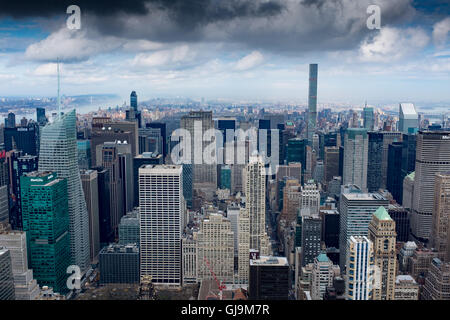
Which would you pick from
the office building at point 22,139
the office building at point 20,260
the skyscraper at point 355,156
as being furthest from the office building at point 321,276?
the office building at point 22,139

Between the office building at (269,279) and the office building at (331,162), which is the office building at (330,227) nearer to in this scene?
the office building at (269,279)

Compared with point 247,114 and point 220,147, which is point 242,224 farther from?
point 220,147

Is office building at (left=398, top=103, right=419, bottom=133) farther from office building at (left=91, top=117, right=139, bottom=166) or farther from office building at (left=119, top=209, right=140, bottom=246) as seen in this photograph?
office building at (left=91, top=117, right=139, bottom=166)

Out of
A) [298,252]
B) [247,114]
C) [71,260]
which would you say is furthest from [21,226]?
[298,252]

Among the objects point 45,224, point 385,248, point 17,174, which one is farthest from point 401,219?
point 17,174

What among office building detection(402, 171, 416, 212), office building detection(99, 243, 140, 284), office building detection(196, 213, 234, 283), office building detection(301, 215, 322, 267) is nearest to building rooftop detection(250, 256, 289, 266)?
office building detection(301, 215, 322, 267)

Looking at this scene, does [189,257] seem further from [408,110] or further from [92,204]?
[408,110]
